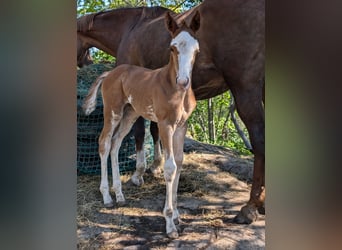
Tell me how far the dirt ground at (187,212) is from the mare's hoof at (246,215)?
0.02 m

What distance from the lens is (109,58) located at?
204 centimetres

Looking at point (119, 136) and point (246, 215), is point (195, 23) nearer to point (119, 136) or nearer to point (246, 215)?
point (119, 136)

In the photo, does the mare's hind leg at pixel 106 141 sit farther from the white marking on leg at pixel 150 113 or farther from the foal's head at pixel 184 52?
the foal's head at pixel 184 52

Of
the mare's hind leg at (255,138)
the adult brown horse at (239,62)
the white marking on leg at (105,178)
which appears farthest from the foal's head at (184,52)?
the white marking on leg at (105,178)

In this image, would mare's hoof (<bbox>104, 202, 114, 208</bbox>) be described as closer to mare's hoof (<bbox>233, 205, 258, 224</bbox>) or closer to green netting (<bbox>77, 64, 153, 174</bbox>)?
green netting (<bbox>77, 64, 153, 174</bbox>)

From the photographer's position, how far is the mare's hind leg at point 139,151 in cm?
180

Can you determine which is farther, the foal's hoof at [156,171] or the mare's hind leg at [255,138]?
the foal's hoof at [156,171]

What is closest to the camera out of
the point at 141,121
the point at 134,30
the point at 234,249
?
the point at 234,249

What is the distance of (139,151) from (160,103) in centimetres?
35

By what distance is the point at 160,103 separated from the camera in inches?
62.6

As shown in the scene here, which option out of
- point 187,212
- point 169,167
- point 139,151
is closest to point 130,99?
point 139,151
